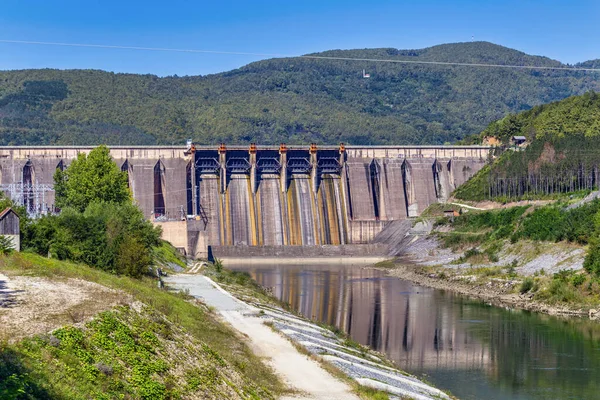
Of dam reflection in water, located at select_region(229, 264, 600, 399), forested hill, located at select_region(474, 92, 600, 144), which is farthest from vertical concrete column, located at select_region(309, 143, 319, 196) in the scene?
dam reflection in water, located at select_region(229, 264, 600, 399)

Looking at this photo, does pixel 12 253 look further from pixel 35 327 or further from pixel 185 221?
pixel 185 221

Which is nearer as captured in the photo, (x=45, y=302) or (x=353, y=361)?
(x=45, y=302)

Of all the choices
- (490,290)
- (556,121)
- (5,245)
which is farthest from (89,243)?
(556,121)

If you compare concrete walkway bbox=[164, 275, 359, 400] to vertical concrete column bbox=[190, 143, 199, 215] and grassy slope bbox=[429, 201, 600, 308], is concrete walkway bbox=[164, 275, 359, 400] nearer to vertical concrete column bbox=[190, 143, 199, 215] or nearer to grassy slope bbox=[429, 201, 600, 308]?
grassy slope bbox=[429, 201, 600, 308]

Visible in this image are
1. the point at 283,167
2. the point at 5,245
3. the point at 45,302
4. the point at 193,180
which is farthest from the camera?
Result: the point at 283,167

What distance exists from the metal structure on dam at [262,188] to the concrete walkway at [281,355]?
66.7 meters

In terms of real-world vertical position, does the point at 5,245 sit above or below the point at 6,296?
above

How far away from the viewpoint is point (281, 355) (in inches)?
1439

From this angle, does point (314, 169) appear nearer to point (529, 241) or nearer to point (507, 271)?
point (529, 241)

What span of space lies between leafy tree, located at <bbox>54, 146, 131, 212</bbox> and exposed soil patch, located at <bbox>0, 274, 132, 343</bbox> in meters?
51.3

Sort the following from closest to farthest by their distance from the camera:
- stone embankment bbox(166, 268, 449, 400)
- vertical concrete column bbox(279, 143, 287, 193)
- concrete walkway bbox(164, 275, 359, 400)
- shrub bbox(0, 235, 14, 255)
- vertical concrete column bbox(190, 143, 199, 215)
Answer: concrete walkway bbox(164, 275, 359, 400) < stone embankment bbox(166, 268, 449, 400) < shrub bbox(0, 235, 14, 255) < vertical concrete column bbox(190, 143, 199, 215) < vertical concrete column bbox(279, 143, 287, 193)

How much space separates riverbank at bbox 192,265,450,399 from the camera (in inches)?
1321

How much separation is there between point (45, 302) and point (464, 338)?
102ft

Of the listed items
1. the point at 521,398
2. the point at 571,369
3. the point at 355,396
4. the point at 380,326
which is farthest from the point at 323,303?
the point at 355,396
